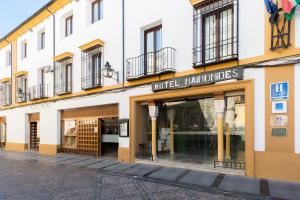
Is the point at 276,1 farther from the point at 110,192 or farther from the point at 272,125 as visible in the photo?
the point at 110,192

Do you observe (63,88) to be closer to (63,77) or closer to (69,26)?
(63,77)

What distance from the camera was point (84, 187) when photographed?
24.6ft

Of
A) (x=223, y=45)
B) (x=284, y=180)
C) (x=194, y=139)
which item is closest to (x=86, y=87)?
(x=194, y=139)

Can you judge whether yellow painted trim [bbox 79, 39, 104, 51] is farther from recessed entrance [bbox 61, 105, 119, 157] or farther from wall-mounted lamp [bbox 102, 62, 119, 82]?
recessed entrance [bbox 61, 105, 119, 157]

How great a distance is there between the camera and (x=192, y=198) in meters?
6.26

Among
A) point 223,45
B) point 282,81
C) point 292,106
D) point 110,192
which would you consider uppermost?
point 223,45

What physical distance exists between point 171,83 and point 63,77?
798 cm

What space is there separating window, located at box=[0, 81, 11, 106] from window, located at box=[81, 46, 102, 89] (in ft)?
34.3

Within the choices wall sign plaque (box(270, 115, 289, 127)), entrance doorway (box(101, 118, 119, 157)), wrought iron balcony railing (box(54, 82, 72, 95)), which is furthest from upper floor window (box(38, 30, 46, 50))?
wall sign plaque (box(270, 115, 289, 127))

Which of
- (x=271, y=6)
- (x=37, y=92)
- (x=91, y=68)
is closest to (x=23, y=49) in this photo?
(x=37, y=92)

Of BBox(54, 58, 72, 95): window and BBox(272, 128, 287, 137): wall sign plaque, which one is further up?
BBox(54, 58, 72, 95): window

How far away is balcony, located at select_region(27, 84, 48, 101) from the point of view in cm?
1642

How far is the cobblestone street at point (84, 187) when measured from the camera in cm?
657

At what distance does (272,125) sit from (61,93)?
36.5 ft
